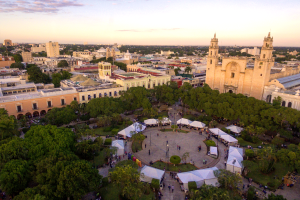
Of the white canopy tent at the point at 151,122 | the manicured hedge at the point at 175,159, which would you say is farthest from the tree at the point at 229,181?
the white canopy tent at the point at 151,122

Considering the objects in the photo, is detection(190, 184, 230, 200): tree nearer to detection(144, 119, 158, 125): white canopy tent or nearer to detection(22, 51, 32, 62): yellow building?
detection(144, 119, 158, 125): white canopy tent

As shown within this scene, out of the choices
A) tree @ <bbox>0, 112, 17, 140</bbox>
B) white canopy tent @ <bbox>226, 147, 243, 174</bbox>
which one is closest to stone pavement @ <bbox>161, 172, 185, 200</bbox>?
white canopy tent @ <bbox>226, 147, 243, 174</bbox>

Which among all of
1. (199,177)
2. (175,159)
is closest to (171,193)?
(199,177)

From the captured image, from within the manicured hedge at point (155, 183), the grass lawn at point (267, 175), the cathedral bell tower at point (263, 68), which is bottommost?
the grass lawn at point (267, 175)

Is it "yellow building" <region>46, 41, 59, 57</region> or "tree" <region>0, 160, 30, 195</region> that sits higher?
"yellow building" <region>46, 41, 59, 57</region>

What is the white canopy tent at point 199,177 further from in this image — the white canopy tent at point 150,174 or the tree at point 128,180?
the tree at point 128,180
